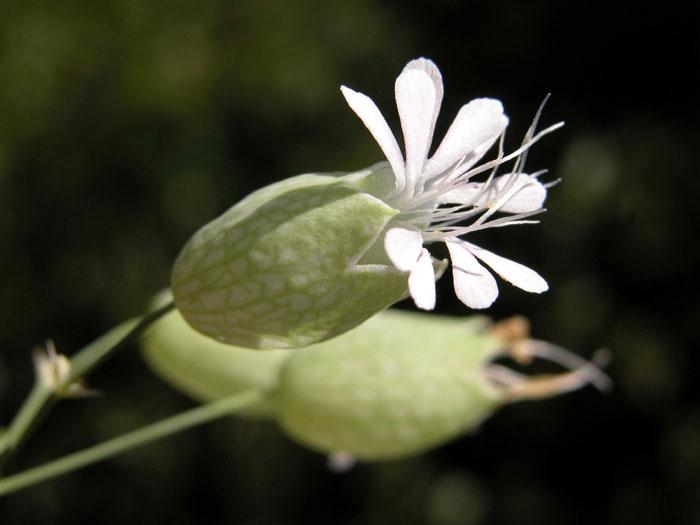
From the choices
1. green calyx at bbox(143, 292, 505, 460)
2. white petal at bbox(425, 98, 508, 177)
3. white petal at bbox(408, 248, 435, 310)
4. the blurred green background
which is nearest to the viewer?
white petal at bbox(408, 248, 435, 310)

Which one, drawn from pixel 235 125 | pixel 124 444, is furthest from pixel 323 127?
pixel 124 444

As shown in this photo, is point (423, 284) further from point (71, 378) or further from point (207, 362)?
point (207, 362)

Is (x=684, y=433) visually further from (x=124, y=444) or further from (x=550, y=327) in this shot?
(x=124, y=444)

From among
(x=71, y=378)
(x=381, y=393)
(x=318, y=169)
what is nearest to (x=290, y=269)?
(x=71, y=378)

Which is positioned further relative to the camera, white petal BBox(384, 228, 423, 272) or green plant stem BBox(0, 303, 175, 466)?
green plant stem BBox(0, 303, 175, 466)

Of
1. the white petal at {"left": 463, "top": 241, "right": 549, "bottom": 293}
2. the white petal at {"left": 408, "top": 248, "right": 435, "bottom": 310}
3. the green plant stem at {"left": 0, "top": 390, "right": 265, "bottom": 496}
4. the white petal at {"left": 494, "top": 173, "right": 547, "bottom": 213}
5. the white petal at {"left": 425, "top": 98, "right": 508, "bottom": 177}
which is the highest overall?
the white petal at {"left": 425, "top": 98, "right": 508, "bottom": 177}

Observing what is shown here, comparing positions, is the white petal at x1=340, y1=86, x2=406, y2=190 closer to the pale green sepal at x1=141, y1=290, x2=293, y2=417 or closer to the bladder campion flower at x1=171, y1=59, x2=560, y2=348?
the bladder campion flower at x1=171, y1=59, x2=560, y2=348

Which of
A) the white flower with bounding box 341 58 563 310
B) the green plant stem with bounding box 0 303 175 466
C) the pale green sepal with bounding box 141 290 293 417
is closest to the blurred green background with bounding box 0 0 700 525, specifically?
the pale green sepal with bounding box 141 290 293 417
